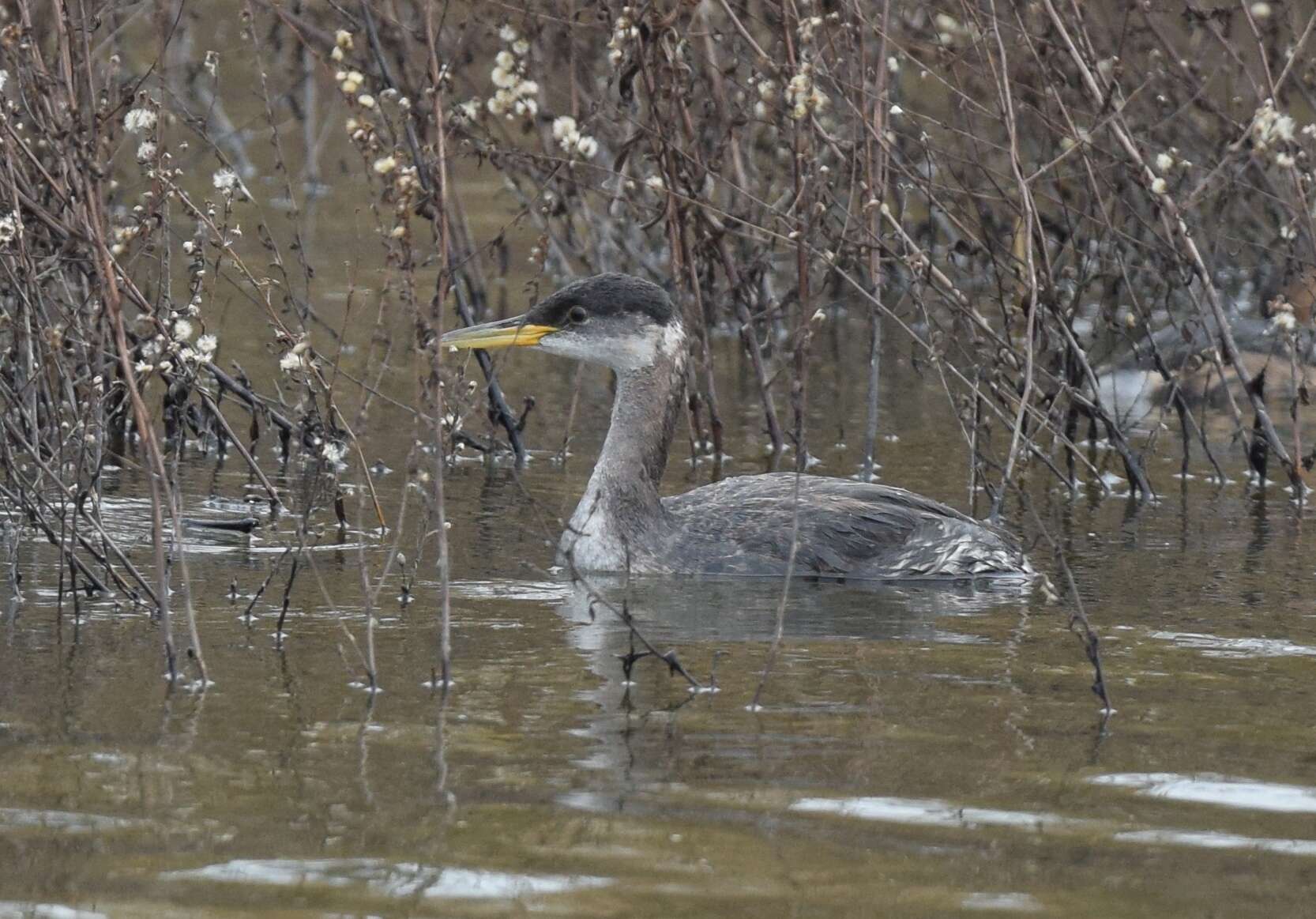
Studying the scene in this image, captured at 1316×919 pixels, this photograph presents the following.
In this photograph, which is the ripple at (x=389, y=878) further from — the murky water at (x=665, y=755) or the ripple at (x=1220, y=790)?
the ripple at (x=1220, y=790)

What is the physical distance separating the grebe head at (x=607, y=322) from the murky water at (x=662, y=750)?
2.69 feet

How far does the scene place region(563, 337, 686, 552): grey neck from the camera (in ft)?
26.8

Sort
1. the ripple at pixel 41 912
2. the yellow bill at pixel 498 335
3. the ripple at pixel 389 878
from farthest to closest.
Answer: the yellow bill at pixel 498 335
the ripple at pixel 389 878
the ripple at pixel 41 912

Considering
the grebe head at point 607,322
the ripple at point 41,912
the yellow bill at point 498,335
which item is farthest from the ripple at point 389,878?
the grebe head at point 607,322

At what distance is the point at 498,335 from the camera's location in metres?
8.16

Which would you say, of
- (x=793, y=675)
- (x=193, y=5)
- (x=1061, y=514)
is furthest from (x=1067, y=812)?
(x=193, y=5)

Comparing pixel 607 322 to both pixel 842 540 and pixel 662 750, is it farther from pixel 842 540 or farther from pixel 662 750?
pixel 662 750

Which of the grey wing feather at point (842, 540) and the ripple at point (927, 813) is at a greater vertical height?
the grey wing feather at point (842, 540)

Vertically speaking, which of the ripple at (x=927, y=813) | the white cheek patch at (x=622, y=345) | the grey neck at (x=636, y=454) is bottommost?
the ripple at (x=927, y=813)

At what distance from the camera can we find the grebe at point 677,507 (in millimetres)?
8031

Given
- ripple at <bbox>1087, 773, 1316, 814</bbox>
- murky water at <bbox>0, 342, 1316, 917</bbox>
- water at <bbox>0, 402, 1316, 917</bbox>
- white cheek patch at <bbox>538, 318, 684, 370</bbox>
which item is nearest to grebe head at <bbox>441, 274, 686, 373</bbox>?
white cheek patch at <bbox>538, 318, 684, 370</bbox>

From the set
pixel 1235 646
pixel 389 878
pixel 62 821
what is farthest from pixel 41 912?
pixel 1235 646

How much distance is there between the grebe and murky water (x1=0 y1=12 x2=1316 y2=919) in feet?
0.64

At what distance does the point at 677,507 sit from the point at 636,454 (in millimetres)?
283
